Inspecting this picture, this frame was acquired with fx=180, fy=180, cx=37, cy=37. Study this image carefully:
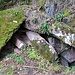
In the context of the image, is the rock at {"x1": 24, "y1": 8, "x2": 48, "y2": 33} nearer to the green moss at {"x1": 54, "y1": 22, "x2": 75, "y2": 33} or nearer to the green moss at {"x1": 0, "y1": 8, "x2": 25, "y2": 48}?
the green moss at {"x1": 0, "y1": 8, "x2": 25, "y2": 48}

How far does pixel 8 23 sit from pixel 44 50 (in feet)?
5.83

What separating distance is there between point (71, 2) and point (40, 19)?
48.9 inches

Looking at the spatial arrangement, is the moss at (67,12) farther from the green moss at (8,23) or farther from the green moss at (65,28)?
the green moss at (8,23)

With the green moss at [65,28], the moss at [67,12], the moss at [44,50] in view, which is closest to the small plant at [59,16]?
the moss at [67,12]

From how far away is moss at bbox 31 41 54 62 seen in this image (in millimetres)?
5752

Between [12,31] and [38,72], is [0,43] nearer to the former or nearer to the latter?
[12,31]

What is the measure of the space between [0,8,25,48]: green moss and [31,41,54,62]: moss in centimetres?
96

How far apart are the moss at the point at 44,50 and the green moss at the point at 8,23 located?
96 cm

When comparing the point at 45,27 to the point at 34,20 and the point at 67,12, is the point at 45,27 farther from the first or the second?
the point at 67,12

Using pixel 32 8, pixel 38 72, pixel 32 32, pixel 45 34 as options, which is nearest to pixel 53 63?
pixel 38 72

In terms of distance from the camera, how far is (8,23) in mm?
6664

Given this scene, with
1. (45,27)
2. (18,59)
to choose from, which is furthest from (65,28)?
(18,59)

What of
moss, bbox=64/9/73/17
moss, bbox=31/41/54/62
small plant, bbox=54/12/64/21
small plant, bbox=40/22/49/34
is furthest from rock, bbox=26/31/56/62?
moss, bbox=64/9/73/17

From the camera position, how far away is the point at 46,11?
653cm
